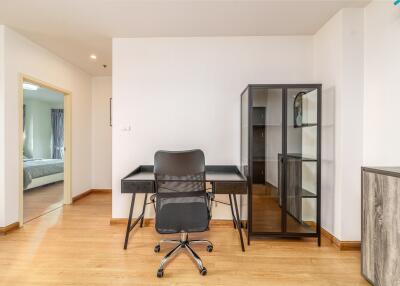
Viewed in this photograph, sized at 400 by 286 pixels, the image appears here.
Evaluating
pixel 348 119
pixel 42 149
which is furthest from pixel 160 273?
→ pixel 42 149

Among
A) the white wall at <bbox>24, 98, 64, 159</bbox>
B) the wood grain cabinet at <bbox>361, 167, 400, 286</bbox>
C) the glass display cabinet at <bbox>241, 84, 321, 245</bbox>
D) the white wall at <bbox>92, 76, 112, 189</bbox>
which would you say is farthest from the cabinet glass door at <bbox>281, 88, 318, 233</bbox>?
the white wall at <bbox>24, 98, 64, 159</bbox>

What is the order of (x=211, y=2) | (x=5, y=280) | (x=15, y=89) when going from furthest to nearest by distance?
1. (x=15, y=89)
2. (x=211, y=2)
3. (x=5, y=280)

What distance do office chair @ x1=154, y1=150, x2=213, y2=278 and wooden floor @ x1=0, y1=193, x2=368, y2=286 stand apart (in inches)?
7.7

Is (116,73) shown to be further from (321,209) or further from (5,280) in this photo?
(321,209)

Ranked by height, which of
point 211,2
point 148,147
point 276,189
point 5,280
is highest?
point 211,2

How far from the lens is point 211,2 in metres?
2.23

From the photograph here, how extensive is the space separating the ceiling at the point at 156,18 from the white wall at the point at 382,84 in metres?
0.28

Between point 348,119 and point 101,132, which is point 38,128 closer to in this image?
point 101,132

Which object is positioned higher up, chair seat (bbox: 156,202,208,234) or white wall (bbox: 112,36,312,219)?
white wall (bbox: 112,36,312,219)

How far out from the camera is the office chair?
1.96 m

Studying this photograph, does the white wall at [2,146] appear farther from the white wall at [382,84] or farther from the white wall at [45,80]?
the white wall at [382,84]

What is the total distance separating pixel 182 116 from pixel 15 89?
2151mm

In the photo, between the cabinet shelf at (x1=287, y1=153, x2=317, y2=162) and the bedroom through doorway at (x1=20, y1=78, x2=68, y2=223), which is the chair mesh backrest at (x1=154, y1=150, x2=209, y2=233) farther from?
the bedroom through doorway at (x1=20, y1=78, x2=68, y2=223)

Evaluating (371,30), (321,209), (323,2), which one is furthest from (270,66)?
(321,209)
